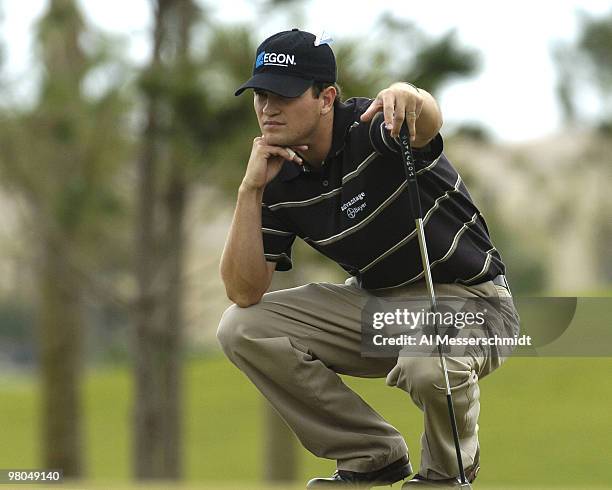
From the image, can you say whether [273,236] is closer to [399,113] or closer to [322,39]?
[322,39]

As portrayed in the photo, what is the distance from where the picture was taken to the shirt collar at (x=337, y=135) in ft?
15.8

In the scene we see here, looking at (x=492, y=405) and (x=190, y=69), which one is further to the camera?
(x=492, y=405)

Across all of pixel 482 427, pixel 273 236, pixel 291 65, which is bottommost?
pixel 482 427

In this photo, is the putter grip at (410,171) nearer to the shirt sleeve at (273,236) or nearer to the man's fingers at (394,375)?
→ the man's fingers at (394,375)

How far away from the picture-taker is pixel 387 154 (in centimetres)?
468

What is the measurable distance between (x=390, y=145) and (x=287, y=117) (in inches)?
17.2

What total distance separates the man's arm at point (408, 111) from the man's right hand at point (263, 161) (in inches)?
14.0

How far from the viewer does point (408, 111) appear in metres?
4.40

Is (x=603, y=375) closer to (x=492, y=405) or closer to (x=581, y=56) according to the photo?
(x=492, y=405)

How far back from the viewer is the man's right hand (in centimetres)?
477

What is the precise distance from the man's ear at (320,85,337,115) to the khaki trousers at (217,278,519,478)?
76cm

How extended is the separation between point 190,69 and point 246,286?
22.3 feet

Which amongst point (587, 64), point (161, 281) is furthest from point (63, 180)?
point (587, 64)

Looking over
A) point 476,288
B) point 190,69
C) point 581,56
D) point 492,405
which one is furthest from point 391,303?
point 492,405
